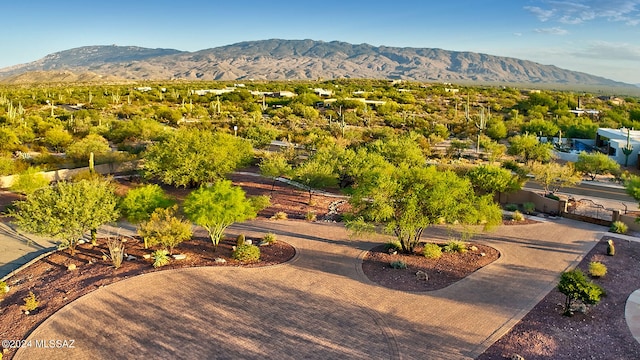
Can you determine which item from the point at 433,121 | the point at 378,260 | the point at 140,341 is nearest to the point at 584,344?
the point at 378,260

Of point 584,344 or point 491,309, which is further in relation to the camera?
point 491,309

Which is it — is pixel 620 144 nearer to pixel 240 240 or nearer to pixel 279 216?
pixel 279 216

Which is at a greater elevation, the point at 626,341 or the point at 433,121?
the point at 433,121

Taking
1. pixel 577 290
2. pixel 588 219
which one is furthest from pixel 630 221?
pixel 577 290

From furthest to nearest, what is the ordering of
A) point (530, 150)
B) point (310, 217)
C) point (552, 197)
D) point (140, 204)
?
1. point (530, 150)
2. point (552, 197)
3. point (310, 217)
4. point (140, 204)

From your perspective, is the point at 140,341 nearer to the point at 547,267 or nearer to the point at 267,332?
the point at 267,332

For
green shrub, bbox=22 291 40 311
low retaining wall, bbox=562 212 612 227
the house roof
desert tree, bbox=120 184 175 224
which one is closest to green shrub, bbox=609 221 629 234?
low retaining wall, bbox=562 212 612 227

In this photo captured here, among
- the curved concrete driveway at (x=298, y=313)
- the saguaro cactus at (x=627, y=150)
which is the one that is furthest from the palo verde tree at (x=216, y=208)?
the saguaro cactus at (x=627, y=150)
